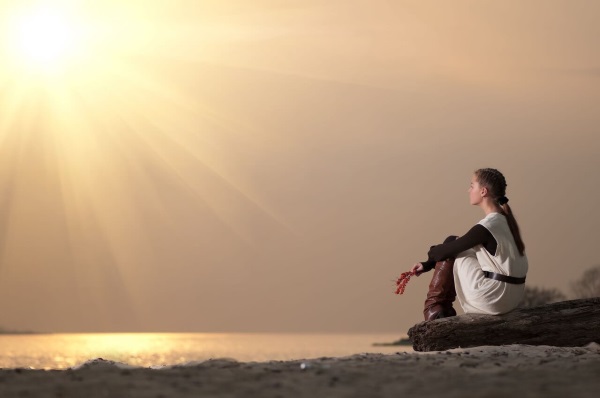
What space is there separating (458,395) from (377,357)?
3.15 meters

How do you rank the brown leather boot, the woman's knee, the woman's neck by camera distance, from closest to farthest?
the woman's neck < the woman's knee < the brown leather boot

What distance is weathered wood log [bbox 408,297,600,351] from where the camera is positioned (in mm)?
14602

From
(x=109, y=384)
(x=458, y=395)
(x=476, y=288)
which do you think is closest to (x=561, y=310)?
(x=476, y=288)

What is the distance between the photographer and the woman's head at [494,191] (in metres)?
14.5

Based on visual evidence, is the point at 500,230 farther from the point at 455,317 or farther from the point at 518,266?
the point at 455,317

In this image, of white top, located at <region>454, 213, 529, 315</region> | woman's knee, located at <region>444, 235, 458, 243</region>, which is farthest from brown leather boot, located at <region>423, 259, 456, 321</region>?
woman's knee, located at <region>444, 235, 458, 243</region>

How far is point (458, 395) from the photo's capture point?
9.49 meters

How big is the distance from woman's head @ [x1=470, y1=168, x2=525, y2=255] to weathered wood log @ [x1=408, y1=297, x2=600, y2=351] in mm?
1094

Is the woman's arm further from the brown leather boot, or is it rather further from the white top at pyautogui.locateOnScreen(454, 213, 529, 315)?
the brown leather boot

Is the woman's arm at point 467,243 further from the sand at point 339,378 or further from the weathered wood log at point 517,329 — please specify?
the sand at point 339,378

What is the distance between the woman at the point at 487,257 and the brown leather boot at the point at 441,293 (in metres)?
0.02

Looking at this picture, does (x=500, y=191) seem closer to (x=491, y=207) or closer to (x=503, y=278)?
(x=491, y=207)

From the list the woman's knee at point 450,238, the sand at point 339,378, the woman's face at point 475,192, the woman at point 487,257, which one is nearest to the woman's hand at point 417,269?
the woman at point 487,257

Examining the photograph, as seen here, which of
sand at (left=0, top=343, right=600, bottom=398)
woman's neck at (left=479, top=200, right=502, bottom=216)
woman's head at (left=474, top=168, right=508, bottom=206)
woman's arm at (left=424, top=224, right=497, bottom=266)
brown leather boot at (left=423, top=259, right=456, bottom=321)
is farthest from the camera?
brown leather boot at (left=423, top=259, right=456, bottom=321)
